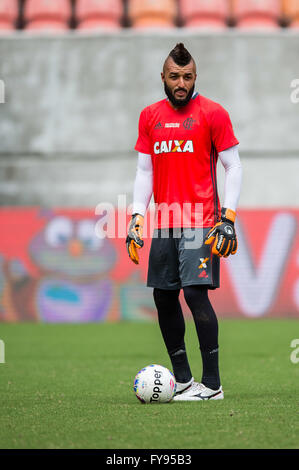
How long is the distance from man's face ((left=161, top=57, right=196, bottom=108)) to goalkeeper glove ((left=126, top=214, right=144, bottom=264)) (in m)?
0.77

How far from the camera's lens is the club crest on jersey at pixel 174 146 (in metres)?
5.19

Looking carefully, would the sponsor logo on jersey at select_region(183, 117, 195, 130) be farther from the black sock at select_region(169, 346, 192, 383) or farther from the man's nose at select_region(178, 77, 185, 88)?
the black sock at select_region(169, 346, 192, 383)

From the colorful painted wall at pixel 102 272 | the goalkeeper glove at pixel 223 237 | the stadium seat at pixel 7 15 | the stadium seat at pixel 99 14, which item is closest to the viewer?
the goalkeeper glove at pixel 223 237

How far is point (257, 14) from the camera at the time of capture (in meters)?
16.6

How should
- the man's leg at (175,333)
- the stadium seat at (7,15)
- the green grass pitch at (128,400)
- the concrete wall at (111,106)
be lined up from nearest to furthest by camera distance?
the green grass pitch at (128,400)
the man's leg at (175,333)
the concrete wall at (111,106)
the stadium seat at (7,15)

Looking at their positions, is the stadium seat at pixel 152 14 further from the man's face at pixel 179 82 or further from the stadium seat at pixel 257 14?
the man's face at pixel 179 82

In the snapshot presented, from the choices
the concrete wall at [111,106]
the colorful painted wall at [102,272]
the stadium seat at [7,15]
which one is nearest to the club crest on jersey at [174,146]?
the colorful painted wall at [102,272]

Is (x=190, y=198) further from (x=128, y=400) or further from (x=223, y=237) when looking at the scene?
(x=128, y=400)

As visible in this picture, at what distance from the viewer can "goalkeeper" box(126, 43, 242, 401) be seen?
16.8 feet

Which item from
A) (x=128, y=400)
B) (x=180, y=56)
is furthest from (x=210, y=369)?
(x=180, y=56)

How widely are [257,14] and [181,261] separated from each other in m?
12.5

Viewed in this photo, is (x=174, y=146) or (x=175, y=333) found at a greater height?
(x=174, y=146)

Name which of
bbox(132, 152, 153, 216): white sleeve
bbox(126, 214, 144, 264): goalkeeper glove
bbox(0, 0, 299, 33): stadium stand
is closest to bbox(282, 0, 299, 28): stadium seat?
bbox(0, 0, 299, 33): stadium stand

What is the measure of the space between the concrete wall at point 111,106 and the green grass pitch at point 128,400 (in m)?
5.46
